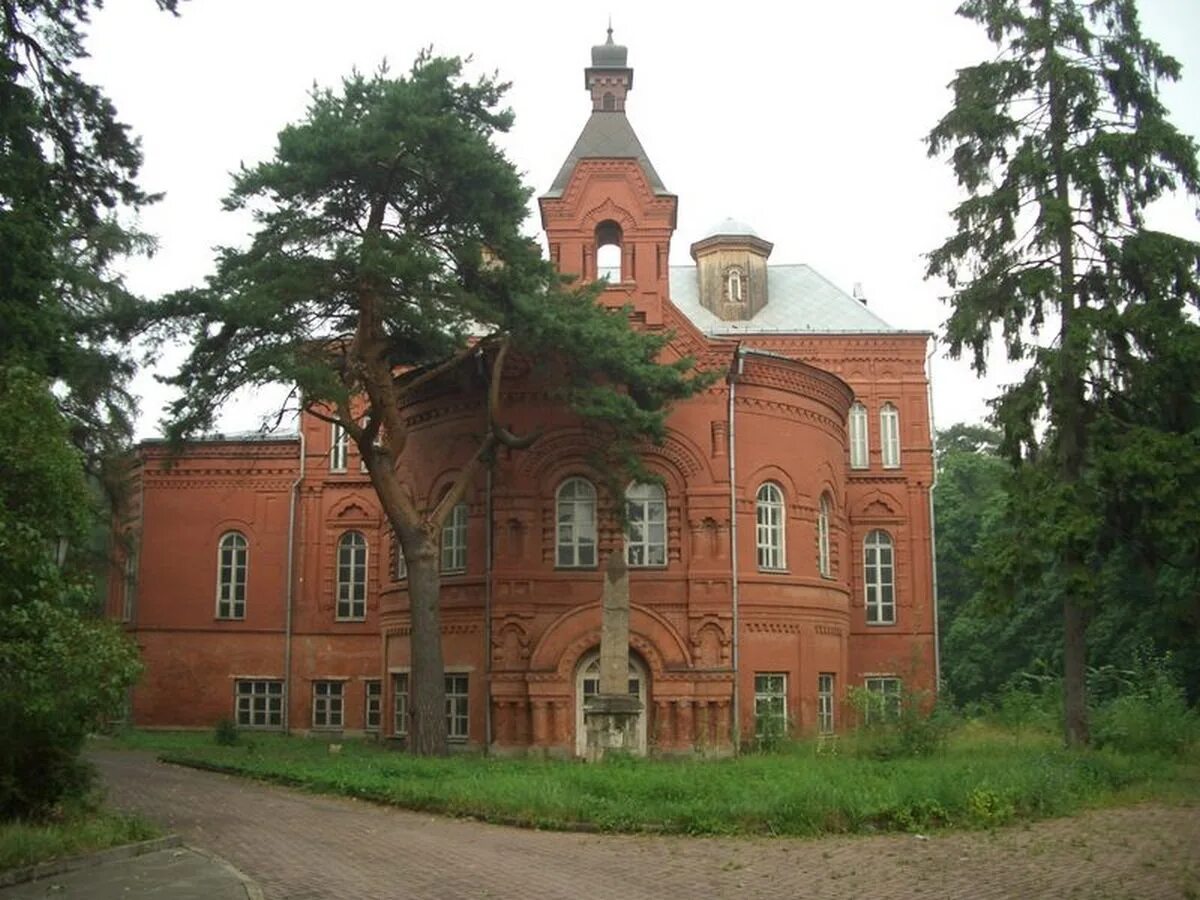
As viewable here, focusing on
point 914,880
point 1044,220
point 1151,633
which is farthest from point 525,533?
point 1151,633

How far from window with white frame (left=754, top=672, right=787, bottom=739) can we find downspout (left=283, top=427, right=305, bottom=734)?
595 inches

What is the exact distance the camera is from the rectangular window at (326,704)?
34.7 meters

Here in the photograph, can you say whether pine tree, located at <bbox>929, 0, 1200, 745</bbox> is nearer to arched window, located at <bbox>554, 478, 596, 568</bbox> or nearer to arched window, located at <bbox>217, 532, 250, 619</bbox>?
arched window, located at <bbox>554, 478, 596, 568</bbox>

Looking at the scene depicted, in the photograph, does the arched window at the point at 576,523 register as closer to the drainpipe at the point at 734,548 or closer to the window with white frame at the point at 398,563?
the drainpipe at the point at 734,548

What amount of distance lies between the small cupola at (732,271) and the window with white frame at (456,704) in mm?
15774

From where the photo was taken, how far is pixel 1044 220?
2130cm

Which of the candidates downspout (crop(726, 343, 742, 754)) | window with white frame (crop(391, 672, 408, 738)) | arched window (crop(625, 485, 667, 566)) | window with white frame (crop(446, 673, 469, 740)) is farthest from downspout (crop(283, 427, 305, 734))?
downspout (crop(726, 343, 742, 754))

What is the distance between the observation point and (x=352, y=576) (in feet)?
117

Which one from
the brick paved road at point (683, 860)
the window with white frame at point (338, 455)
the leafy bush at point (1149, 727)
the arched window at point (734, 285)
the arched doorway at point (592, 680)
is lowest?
the brick paved road at point (683, 860)

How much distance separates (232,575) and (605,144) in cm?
1628

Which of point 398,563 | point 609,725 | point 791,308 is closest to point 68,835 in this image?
point 609,725

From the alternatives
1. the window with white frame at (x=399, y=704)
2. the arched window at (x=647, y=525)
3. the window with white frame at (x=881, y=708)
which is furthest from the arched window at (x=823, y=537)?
the window with white frame at (x=399, y=704)

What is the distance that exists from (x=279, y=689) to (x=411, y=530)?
46.1 feet

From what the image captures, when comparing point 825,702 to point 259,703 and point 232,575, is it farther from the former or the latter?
point 232,575
